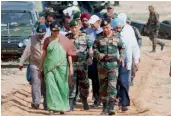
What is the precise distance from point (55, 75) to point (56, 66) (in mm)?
160

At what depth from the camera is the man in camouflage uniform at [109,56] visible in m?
11.7

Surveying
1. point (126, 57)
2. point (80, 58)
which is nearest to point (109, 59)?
point (126, 57)

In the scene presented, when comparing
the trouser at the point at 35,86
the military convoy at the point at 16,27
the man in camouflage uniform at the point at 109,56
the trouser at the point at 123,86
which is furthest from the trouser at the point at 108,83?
the military convoy at the point at 16,27

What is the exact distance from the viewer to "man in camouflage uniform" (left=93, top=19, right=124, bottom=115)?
11.7m

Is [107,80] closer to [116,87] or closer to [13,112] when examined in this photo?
[116,87]

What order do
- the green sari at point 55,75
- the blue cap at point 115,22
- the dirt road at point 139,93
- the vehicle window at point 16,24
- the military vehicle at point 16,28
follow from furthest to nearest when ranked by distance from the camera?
the vehicle window at point 16,24 < the military vehicle at point 16,28 < the dirt road at point 139,93 < the blue cap at point 115,22 < the green sari at point 55,75

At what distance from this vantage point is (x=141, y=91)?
1597 centimetres

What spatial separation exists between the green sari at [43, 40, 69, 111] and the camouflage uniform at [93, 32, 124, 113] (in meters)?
0.60

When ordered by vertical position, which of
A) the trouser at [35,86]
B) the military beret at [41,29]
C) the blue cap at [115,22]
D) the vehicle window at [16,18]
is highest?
the blue cap at [115,22]

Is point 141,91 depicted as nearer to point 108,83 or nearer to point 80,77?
point 80,77

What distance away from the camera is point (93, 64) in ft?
41.6

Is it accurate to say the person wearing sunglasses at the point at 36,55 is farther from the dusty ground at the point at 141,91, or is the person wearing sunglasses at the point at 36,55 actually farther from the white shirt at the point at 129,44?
the white shirt at the point at 129,44

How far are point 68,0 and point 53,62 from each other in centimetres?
1791

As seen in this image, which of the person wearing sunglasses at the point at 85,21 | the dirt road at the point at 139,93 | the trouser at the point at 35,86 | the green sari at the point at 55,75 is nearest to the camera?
the green sari at the point at 55,75
